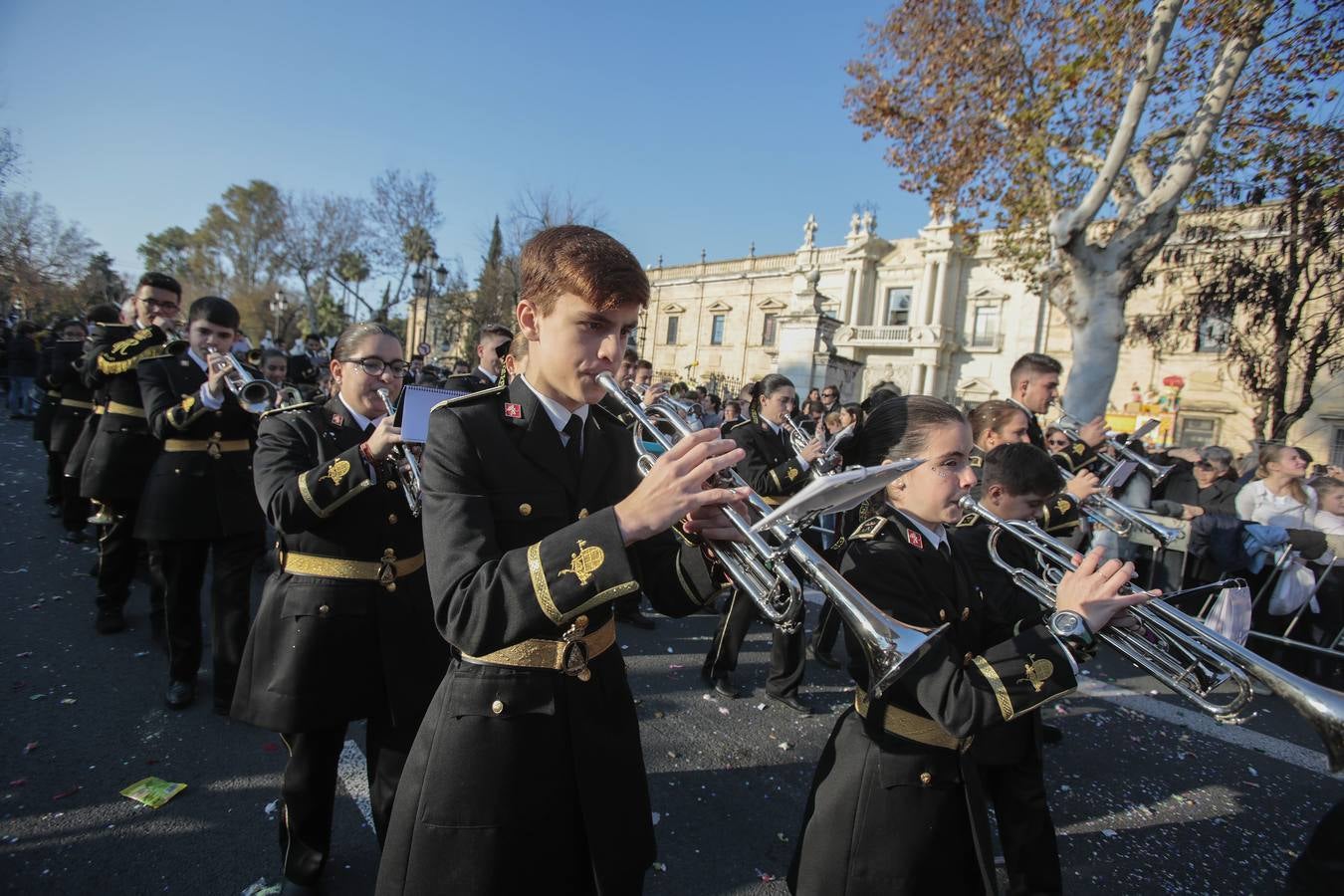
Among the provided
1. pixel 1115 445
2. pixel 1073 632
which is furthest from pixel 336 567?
pixel 1115 445

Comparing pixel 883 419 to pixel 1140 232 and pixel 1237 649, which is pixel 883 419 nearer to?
pixel 1237 649

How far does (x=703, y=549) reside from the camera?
1872mm

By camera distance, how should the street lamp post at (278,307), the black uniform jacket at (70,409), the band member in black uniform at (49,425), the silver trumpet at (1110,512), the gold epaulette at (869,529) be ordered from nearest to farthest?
the gold epaulette at (869,529) < the silver trumpet at (1110,512) < the black uniform jacket at (70,409) < the band member in black uniform at (49,425) < the street lamp post at (278,307)

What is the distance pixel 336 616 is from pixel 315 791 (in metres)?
0.68

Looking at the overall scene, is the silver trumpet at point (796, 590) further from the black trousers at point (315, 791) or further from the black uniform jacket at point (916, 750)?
the black trousers at point (315, 791)

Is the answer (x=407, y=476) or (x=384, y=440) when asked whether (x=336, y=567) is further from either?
(x=384, y=440)

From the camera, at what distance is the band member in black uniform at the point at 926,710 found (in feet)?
6.27

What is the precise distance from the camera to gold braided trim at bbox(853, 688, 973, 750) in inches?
85.0

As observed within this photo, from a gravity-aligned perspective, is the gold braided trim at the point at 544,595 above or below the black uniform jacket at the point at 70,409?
above

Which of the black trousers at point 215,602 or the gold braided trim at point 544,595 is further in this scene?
the black trousers at point 215,602

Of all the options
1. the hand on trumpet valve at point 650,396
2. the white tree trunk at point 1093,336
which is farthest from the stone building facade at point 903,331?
the hand on trumpet valve at point 650,396

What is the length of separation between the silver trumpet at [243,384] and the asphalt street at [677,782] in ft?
6.38

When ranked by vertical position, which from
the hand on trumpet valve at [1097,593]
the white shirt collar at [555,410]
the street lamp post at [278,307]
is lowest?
the hand on trumpet valve at [1097,593]

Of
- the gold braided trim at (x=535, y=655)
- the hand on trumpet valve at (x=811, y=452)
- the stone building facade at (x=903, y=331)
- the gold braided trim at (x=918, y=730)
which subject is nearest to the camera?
the gold braided trim at (x=535, y=655)
